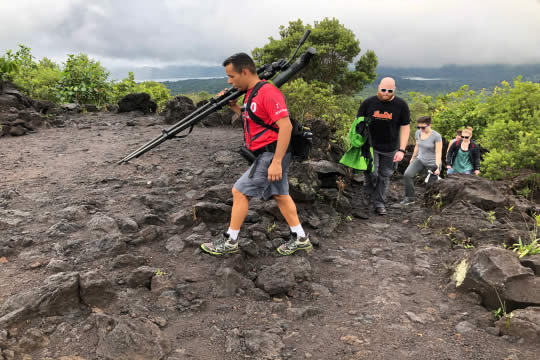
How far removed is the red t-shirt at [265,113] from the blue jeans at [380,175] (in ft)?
10.1

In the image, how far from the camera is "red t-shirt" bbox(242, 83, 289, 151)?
3508 millimetres

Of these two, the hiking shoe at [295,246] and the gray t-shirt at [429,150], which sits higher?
the gray t-shirt at [429,150]

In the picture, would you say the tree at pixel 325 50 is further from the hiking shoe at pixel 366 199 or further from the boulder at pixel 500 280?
the boulder at pixel 500 280

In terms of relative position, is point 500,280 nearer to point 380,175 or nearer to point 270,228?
point 270,228

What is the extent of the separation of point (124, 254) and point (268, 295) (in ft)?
5.68

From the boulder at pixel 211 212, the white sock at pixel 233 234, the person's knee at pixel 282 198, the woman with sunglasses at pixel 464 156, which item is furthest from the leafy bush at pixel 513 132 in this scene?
the white sock at pixel 233 234

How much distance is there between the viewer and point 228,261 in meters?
4.05

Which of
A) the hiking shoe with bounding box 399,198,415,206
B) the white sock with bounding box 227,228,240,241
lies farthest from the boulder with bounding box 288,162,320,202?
the hiking shoe with bounding box 399,198,415,206

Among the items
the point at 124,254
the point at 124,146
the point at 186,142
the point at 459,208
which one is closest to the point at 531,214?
the point at 459,208

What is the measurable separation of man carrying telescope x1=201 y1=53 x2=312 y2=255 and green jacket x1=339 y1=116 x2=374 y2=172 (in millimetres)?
2339

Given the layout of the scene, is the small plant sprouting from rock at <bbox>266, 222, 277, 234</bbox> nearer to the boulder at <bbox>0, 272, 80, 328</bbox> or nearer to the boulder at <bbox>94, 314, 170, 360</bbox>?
the boulder at <bbox>94, 314, 170, 360</bbox>

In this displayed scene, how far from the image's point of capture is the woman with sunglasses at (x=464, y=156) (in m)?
7.35

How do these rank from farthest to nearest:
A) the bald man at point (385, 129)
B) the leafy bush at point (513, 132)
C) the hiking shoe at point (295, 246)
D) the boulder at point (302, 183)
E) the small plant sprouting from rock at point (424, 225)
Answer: the leafy bush at point (513, 132) → the bald man at point (385, 129) → the small plant sprouting from rock at point (424, 225) → the boulder at point (302, 183) → the hiking shoe at point (295, 246)

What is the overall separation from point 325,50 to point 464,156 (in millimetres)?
26698
